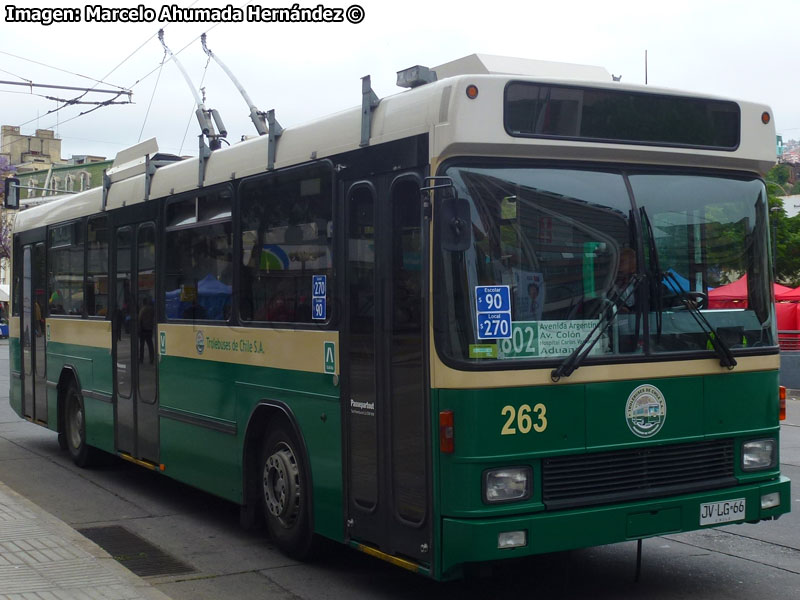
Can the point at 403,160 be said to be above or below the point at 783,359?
above

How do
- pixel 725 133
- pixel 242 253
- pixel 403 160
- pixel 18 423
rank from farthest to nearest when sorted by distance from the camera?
pixel 18 423, pixel 242 253, pixel 725 133, pixel 403 160

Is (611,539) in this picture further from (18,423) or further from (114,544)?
(18,423)

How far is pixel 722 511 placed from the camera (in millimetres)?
6121

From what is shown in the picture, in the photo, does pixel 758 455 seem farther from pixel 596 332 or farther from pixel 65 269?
pixel 65 269

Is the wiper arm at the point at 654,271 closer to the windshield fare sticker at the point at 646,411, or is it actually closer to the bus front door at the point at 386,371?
the windshield fare sticker at the point at 646,411

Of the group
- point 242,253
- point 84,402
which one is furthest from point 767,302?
point 84,402

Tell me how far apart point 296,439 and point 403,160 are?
7.20 feet

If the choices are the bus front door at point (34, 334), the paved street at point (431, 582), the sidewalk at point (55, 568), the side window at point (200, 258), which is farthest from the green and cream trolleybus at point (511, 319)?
the bus front door at point (34, 334)

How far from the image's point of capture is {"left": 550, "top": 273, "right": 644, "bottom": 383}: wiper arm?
5676 millimetres

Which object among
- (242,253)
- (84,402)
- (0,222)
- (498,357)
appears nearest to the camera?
(498,357)

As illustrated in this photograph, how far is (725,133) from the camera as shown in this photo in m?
6.42

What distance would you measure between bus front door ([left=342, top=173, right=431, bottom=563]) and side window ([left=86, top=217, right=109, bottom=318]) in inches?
199

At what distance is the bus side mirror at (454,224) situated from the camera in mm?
5469

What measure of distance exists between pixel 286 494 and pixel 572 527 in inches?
93.1
